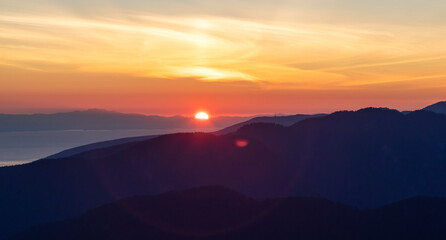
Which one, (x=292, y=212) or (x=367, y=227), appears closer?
(x=367, y=227)

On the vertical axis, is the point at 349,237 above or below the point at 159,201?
below

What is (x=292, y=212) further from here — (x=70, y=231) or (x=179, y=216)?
(x=70, y=231)

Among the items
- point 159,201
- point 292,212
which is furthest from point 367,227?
point 159,201

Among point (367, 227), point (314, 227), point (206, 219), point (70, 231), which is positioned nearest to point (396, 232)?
point (367, 227)

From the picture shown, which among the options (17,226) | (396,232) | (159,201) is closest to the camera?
(396,232)

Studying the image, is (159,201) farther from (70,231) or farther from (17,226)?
(17,226)

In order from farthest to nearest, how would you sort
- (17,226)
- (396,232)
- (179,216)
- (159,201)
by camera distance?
(17,226), (159,201), (179,216), (396,232)
